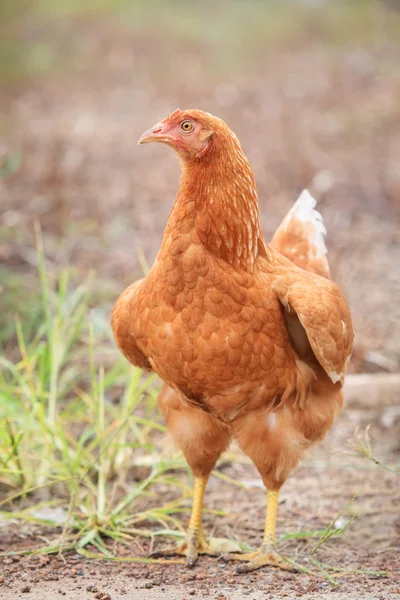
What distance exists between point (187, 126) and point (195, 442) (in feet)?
4.32

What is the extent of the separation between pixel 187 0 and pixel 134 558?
909 centimetres

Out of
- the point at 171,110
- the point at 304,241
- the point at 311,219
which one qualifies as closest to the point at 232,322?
the point at 304,241

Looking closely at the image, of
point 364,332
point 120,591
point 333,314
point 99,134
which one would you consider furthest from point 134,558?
point 99,134

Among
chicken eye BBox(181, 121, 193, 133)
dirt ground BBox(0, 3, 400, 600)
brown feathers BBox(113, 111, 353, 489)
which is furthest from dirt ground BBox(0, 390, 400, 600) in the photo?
chicken eye BBox(181, 121, 193, 133)

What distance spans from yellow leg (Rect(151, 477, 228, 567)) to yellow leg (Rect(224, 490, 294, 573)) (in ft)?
0.35

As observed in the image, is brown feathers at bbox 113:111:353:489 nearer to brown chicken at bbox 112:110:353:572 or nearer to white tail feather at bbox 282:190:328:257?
brown chicken at bbox 112:110:353:572

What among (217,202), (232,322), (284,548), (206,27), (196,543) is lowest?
(284,548)

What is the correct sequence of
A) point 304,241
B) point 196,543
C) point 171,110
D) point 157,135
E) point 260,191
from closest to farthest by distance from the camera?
1. point 157,135
2. point 196,543
3. point 304,241
4. point 260,191
5. point 171,110

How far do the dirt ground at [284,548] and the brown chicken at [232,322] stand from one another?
0.22 meters

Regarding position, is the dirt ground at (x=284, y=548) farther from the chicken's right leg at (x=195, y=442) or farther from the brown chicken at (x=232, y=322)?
the brown chicken at (x=232, y=322)

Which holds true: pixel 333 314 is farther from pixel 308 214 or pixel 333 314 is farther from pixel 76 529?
pixel 76 529

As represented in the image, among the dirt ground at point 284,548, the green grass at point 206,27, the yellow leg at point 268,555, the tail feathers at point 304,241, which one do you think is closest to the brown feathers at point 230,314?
the yellow leg at point 268,555

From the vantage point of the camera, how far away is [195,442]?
3094mm

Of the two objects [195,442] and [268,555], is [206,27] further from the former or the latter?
[268,555]
